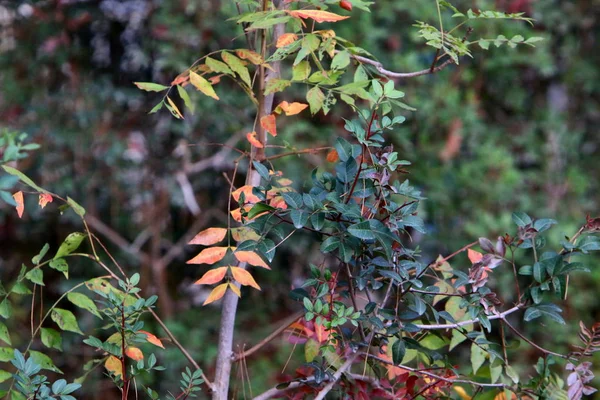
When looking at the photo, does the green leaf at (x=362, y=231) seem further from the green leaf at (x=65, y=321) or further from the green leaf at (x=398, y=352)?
the green leaf at (x=65, y=321)

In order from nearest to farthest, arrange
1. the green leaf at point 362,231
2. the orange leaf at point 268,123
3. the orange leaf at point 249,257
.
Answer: the green leaf at point 362,231 → the orange leaf at point 249,257 → the orange leaf at point 268,123

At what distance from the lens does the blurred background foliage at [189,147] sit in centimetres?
261

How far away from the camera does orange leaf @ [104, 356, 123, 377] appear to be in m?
1.02

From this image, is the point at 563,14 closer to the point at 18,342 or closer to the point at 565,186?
the point at 565,186

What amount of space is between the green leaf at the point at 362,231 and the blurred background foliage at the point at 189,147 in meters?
1.61

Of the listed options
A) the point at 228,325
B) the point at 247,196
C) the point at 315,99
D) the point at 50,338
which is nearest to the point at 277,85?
the point at 315,99

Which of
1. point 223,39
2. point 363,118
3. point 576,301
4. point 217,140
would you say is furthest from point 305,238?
point 363,118

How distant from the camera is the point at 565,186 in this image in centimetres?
300

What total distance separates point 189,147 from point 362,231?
185 cm

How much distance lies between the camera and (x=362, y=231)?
0.91m

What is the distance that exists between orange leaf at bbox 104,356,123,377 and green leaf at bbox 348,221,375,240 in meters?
0.41

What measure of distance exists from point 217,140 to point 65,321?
161 cm

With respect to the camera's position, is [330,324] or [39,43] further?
[39,43]

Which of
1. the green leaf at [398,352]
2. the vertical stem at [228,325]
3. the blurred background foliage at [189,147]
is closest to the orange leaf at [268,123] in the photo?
the vertical stem at [228,325]
